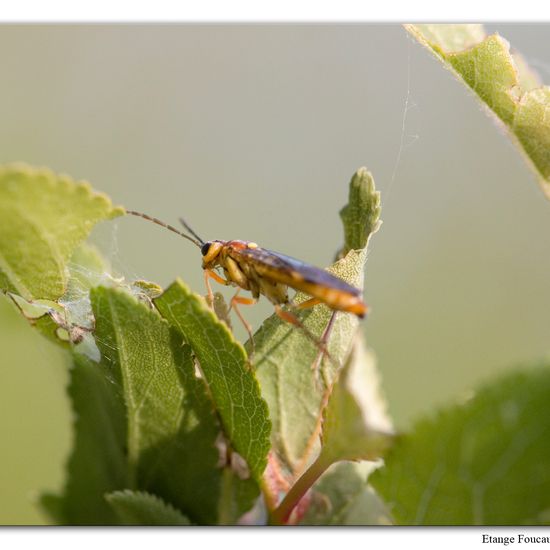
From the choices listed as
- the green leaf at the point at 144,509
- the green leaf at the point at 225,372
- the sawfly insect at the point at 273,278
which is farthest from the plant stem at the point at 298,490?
the sawfly insect at the point at 273,278

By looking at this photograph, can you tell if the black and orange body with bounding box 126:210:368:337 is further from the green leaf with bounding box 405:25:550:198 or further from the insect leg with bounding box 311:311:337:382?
the green leaf with bounding box 405:25:550:198

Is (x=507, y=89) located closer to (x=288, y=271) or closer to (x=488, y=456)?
(x=488, y=456)

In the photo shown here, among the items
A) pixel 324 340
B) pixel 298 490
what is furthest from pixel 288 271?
pixel 298 490

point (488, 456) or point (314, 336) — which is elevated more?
point (314, 336)

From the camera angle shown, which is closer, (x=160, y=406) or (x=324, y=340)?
(x=160, y=406)

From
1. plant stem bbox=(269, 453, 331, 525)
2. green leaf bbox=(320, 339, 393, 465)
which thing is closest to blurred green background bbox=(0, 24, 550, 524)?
plant stem bbox=(269, 453, 331, 525)

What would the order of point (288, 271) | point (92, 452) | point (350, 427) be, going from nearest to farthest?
point (350, 427), point (92, 452), point (288, 271)

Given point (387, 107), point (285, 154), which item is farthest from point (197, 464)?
point (285, 154)
